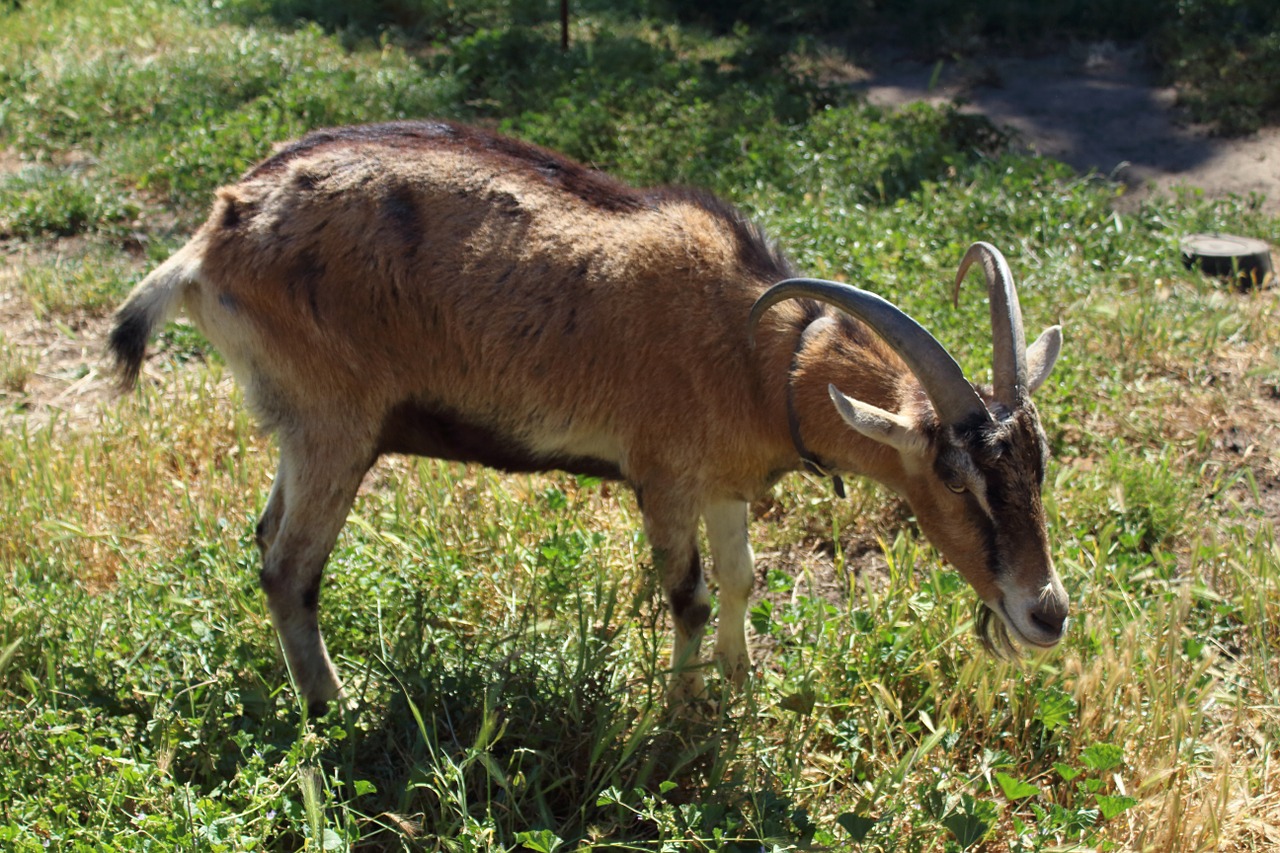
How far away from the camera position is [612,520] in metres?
4.84

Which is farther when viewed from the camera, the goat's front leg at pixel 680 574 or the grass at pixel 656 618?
the goat's front leg at pixel 680 574

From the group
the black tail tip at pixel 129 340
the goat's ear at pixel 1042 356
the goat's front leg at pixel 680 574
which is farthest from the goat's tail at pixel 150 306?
the goat's ear at pixel 1042 356

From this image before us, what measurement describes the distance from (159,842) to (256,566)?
143 centimetres

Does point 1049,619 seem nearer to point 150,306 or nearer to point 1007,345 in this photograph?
point 1007,345

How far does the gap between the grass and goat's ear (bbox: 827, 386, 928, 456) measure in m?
0.89

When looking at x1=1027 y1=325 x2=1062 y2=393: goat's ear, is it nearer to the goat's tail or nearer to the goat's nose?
the goat's nose

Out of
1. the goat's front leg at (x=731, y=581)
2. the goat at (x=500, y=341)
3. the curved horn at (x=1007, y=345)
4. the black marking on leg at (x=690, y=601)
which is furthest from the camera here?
the goat's front leg at (x=731, y=581)

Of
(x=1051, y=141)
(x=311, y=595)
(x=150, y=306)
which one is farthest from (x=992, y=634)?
(x=1051, y=141)

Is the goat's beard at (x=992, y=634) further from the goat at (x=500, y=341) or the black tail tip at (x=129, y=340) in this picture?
the black tail tip at (x=129, y=340)

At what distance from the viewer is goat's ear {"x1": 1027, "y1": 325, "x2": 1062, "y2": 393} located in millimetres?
3584

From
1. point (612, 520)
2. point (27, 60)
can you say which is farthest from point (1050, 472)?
point (27, 60)

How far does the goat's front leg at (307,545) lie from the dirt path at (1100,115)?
19.2 ft

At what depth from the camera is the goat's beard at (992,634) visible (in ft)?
11.8

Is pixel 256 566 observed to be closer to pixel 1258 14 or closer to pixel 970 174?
pixel 970 174
